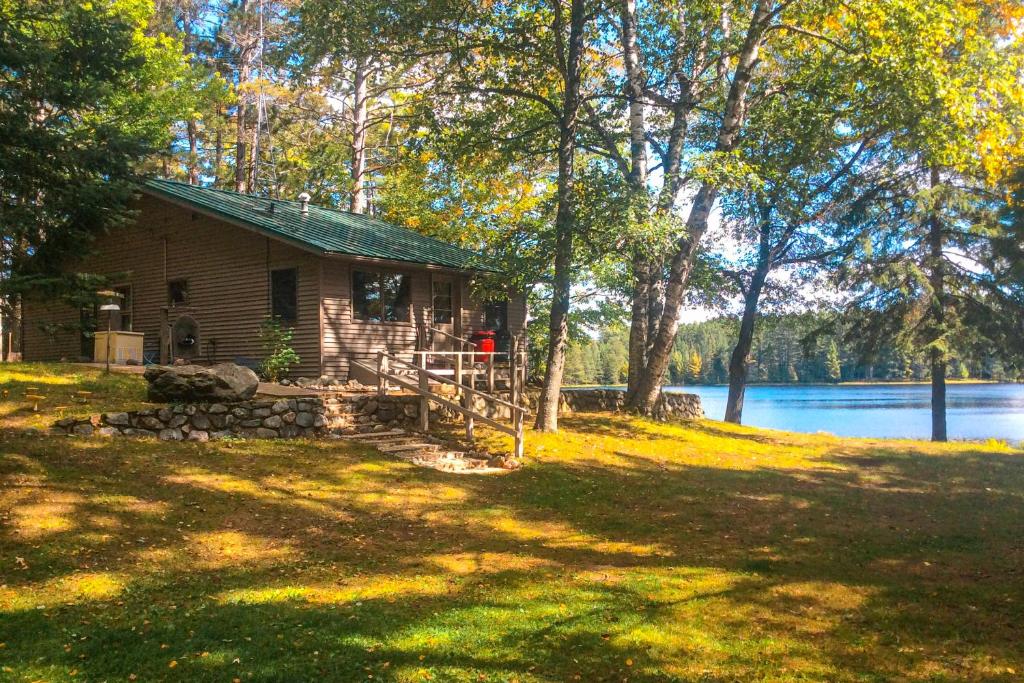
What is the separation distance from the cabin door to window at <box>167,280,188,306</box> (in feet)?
22.2

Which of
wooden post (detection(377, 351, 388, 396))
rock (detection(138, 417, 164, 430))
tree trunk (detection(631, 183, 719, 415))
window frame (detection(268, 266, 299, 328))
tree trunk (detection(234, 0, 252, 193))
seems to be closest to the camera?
rock (detection(138, 417, 164, 430))

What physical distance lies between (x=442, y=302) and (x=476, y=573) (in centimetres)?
1372

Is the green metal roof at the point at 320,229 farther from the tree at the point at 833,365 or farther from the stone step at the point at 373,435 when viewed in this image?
the tree at the point at 833,365

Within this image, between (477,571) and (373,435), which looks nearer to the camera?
(477,571)

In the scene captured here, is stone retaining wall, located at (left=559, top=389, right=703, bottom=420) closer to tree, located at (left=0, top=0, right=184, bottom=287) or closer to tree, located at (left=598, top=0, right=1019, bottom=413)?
tree, located at (left=598, top=0, right=1019, bottom=413)

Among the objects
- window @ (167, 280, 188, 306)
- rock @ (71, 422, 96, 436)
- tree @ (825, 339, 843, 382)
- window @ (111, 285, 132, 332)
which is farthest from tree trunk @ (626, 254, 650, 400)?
tree @ (825, 339, 843, 382)

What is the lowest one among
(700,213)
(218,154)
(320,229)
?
(320,229)

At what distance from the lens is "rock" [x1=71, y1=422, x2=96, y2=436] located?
1070cm

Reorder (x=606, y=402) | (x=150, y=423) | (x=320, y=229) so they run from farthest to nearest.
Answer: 1. (x=606, y=402)
2. (x=320, y=229)
3. (x=150, y=423)

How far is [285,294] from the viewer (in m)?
17.2

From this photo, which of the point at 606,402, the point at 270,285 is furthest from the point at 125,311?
the point at 606,402

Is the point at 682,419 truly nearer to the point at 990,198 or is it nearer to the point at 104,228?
the point at 990,198

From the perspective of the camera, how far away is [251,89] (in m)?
29.5

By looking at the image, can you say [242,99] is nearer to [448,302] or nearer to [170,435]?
[448,302]
